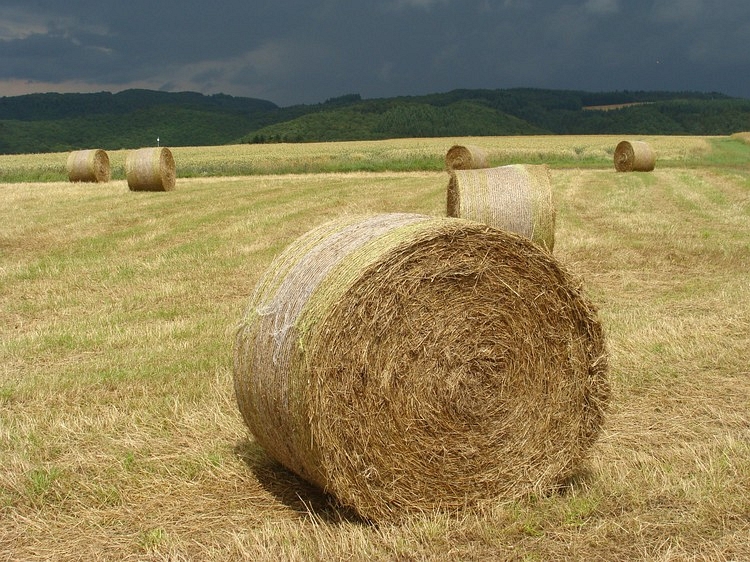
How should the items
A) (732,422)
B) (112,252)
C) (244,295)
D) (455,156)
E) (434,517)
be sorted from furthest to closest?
(455,156) < (112,252) < (244,295) < (732,422) < (434,517)

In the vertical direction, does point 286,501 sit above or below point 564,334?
below

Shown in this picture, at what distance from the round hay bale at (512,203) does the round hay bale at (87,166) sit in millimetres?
18721

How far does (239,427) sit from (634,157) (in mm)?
26886

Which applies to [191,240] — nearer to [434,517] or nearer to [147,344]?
[147,344]

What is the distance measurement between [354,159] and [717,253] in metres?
27.8

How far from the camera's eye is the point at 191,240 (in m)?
14.5

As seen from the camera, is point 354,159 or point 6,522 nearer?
point 6,522

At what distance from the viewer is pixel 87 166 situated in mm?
26656

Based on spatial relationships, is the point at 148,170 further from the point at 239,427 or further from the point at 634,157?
the point at 239,427

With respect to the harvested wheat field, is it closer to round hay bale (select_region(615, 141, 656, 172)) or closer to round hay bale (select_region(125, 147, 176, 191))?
round hay bale (select_region(125, 147, 176, 191))

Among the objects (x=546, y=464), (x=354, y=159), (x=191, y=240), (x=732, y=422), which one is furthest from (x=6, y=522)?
(x=354, y=159)

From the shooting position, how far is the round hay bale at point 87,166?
1051 inches

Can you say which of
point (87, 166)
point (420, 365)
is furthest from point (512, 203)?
point (87, 166)

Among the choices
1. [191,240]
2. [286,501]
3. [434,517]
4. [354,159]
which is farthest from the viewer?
[354,159]
